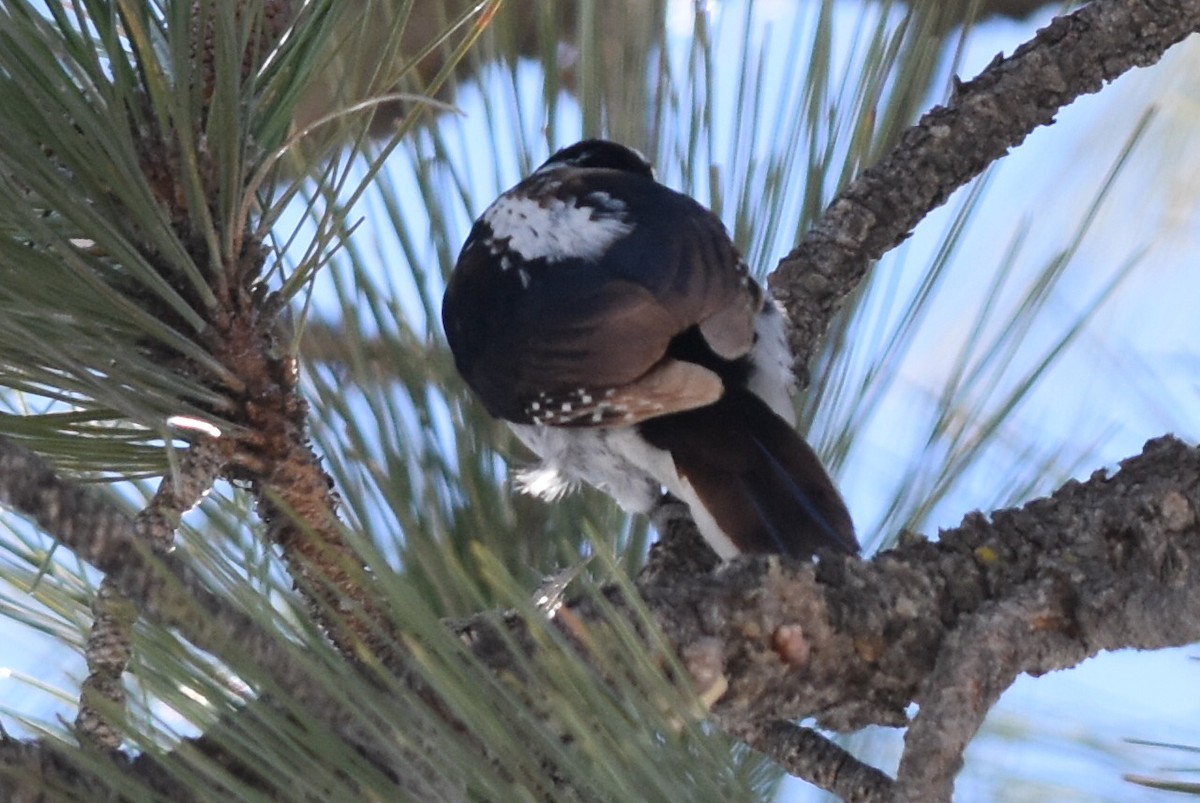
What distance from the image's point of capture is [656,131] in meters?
1.22

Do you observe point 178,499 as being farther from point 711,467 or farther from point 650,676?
point 711,467

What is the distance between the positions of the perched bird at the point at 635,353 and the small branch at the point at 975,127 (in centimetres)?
7

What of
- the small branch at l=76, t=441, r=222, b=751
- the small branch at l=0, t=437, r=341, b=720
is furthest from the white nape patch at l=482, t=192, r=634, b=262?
the small branch at l=0, t=437, r=341, b=720

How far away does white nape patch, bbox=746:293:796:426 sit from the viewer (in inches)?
44.1

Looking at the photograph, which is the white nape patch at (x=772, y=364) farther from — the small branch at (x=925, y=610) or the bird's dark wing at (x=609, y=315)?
the small branch at (x=925, y=610)

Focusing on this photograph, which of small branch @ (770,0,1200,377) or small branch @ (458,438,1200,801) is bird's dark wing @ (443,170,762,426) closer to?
small branch @ (770,0,1200,377)

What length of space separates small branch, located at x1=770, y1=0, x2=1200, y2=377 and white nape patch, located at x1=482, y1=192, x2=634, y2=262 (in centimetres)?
19

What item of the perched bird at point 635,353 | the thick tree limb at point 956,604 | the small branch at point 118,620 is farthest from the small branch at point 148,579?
the perched bird at point 635,353

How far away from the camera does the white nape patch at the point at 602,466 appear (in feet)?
3.78

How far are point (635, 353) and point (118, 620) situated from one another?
0.54m

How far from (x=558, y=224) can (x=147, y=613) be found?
2.76 feet

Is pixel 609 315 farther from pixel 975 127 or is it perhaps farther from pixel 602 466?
pixel 975 127

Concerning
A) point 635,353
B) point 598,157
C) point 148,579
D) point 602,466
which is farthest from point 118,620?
point 598,157

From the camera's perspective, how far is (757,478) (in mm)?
1072
